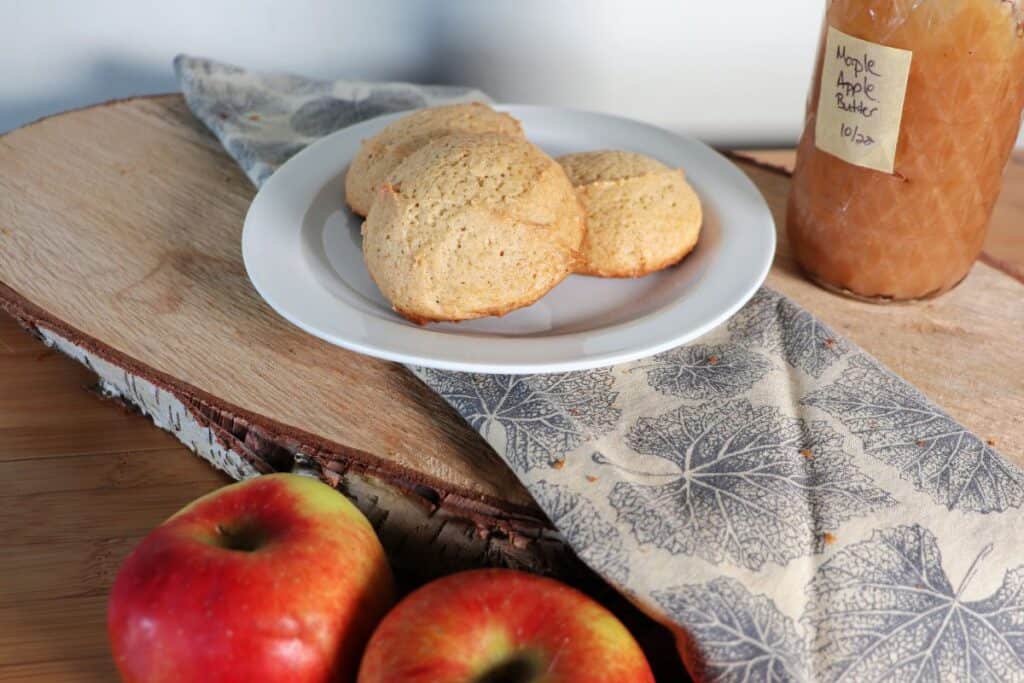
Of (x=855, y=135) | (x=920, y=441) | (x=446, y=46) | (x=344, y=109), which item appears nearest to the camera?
(x=920, y=441)

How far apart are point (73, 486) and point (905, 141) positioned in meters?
0.74

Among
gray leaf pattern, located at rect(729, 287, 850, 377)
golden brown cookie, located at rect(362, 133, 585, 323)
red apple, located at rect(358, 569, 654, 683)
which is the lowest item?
red apple, located at rect(358, 569, 654, 683)

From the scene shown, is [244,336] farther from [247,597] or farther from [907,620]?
[907,620]

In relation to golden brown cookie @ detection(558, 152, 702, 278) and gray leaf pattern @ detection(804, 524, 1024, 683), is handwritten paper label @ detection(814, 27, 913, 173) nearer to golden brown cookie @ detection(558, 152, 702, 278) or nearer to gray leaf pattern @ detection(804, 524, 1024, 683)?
golden brown cookie @ detection(558, 152, 702, 278)

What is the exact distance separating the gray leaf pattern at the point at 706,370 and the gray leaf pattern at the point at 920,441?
0.17 ft

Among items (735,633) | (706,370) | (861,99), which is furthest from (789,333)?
(735,633)

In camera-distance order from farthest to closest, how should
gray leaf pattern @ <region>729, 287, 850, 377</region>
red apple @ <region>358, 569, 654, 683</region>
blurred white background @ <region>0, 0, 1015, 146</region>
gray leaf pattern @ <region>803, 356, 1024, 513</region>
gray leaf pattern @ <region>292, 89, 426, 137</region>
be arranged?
blurred white background @ <region>0, 0, 1015, 146</region>, gray leaf pattern @ <region>292, 89, 426, 137</region>, gray leaf pattern @ <region>729, 287, 850, 377</region>, gray leaf pattern @ <region>803, 356, 1024, 513</region>, red apple @ <region>358, 569, 654, 683</region>

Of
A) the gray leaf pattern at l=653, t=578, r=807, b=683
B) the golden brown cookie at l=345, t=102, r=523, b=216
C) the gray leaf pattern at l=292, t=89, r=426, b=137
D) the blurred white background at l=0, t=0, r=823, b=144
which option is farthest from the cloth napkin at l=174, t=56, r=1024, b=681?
the blurred white background at l=0, t=0, r=823, b=144

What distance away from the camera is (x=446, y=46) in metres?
1.26

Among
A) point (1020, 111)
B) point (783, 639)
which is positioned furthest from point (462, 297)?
point (1020, 111)

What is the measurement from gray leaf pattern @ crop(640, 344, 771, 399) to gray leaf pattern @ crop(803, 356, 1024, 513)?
51 mm

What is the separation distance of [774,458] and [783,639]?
13 centimetres

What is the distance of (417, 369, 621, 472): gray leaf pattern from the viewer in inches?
26.3

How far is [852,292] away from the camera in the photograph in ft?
2.90
